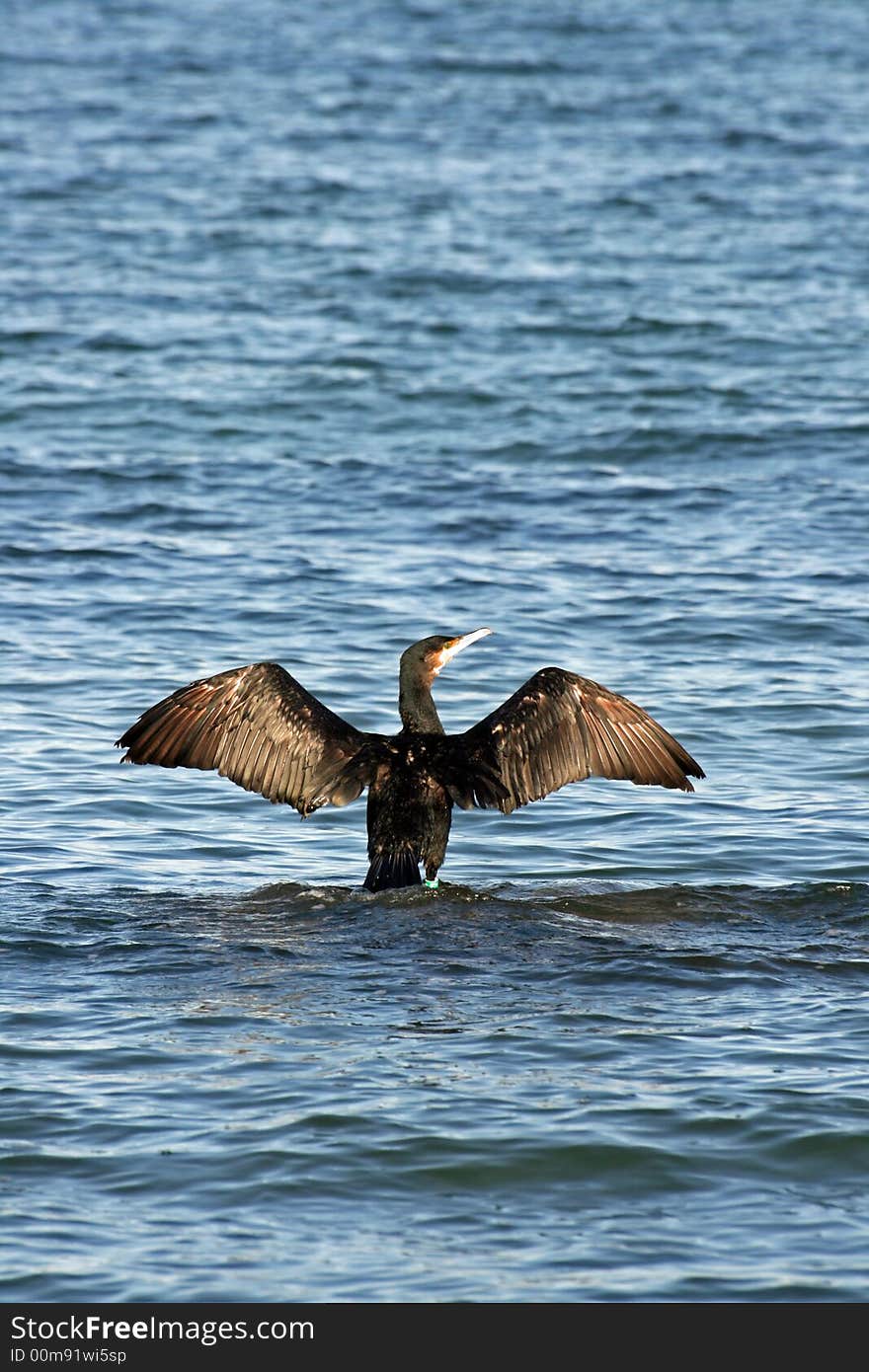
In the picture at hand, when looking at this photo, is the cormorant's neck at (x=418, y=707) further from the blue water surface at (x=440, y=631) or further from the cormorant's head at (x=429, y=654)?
the blue water surface at (x=440, y=631)

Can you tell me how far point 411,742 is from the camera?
29.7ft

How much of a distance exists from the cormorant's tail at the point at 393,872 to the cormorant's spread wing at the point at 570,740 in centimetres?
59

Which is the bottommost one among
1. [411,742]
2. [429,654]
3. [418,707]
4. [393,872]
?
[393,872]

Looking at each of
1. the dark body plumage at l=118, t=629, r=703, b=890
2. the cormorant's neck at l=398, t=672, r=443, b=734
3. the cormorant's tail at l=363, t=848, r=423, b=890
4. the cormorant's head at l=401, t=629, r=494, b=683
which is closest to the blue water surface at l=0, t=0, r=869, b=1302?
the cormorant's tail at l=363, t=848, r=423, b=890

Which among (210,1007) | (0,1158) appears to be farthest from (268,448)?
(0,1158)

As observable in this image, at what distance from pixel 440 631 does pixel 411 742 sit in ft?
11.9

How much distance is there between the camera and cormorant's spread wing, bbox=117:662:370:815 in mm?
9078

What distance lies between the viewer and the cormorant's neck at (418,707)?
9.14 metres

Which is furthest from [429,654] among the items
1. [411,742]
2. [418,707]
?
[411,742]

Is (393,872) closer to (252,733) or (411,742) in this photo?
(411,742)

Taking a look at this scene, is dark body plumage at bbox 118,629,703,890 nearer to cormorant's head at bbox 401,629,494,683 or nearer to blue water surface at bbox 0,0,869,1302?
cormorant's head at bbox 401,629,494,683

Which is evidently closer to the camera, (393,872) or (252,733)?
(393,872)

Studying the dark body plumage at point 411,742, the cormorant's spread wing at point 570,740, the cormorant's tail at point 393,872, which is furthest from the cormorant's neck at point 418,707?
the cormorant's tail at point 393,872

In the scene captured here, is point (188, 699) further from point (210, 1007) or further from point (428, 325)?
point (428, 325)
